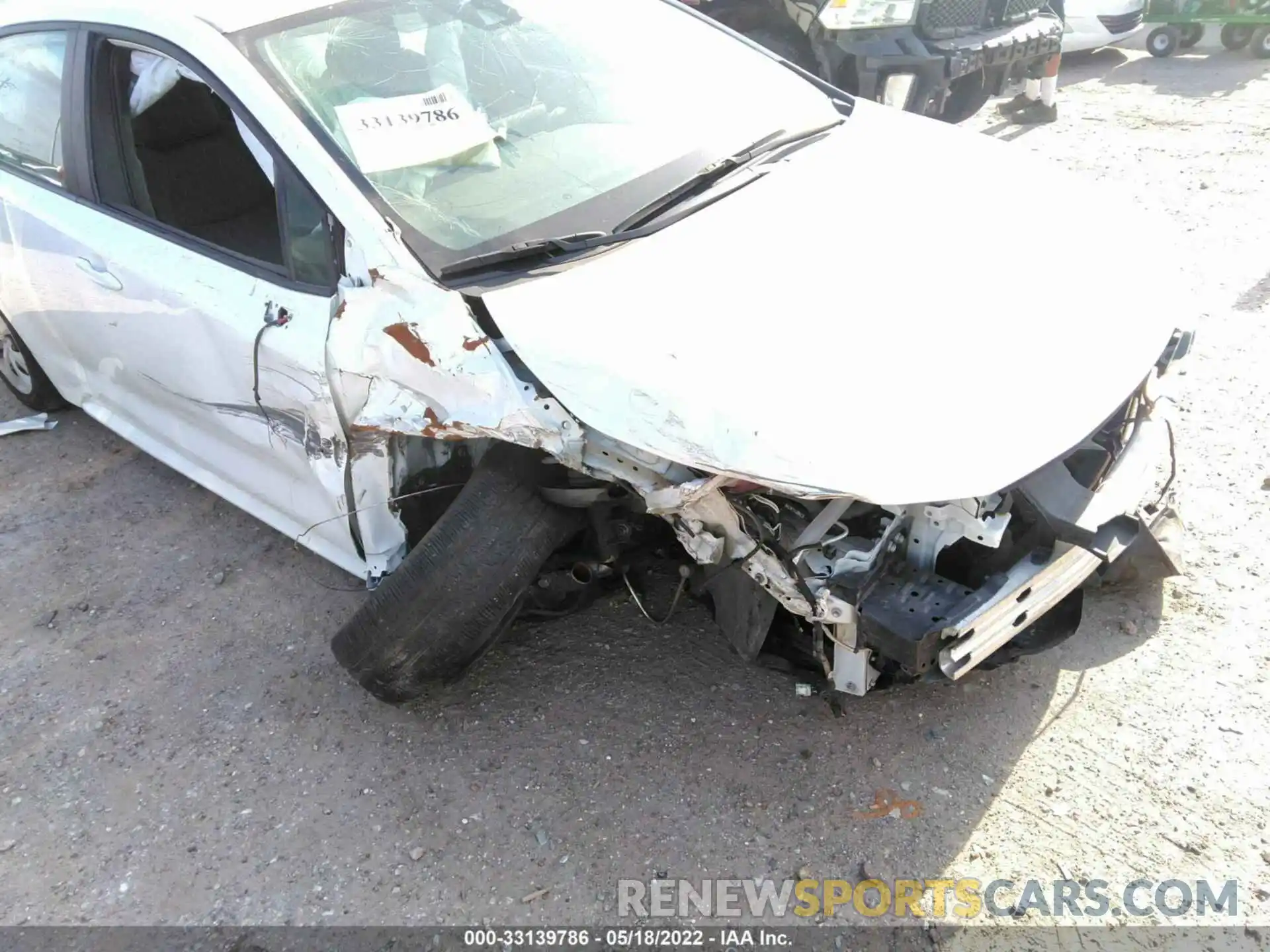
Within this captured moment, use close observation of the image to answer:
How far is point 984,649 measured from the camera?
215cm

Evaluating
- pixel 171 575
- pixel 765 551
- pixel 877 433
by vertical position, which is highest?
pixel 877 433

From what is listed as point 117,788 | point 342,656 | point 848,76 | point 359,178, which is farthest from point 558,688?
point 848,76

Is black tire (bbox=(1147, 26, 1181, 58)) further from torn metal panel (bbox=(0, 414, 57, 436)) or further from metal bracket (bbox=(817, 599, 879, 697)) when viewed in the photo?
torn metal panel (bbox=(0, 414, 57, 436))

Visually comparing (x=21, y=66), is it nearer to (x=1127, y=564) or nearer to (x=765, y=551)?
(x=765, y=551)

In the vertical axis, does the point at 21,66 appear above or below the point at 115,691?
above

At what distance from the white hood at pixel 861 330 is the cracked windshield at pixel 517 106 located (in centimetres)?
23

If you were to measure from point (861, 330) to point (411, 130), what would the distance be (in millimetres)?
1264

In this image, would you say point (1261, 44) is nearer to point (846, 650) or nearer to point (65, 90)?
point (846, 650)

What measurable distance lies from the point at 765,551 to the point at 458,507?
79cm

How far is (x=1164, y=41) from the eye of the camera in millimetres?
8391

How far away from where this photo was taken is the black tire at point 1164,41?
834 cm

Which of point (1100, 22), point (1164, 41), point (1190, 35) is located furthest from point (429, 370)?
point (1190, 35)

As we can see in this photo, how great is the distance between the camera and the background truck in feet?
18.3

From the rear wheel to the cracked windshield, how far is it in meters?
7.00
